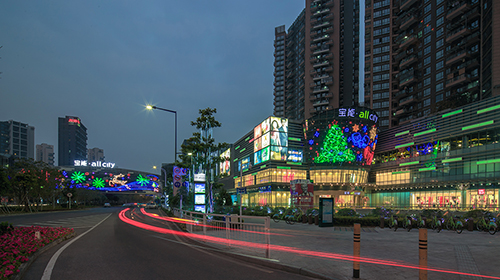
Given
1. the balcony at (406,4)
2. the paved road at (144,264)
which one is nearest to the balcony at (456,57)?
the balcony at (406,4)

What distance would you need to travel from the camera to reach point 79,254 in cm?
1049

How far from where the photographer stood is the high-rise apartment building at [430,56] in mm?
57438

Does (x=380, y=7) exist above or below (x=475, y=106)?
above

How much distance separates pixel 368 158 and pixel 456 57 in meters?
25.5

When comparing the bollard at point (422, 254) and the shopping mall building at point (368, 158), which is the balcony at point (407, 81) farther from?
the bollard at point (422, 254)

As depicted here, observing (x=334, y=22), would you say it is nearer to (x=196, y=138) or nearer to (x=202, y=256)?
(x=196, y=138)

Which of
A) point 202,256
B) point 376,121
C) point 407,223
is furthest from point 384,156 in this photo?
point 202,256

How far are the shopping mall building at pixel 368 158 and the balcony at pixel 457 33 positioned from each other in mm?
17892

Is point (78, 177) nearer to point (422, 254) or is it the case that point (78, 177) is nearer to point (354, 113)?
point (354, 113)

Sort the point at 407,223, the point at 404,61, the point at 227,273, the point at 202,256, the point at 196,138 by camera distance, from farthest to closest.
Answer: the point at 404,61, the point at 196,138, the point at 407,223, the point at 202,256, the point at 227,273

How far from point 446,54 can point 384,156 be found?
2480 cm

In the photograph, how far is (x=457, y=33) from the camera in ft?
200

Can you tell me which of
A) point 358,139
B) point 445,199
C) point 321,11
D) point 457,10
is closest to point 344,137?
point 358,139

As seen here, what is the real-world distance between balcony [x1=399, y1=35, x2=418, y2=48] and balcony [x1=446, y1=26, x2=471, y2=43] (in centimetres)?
1020
